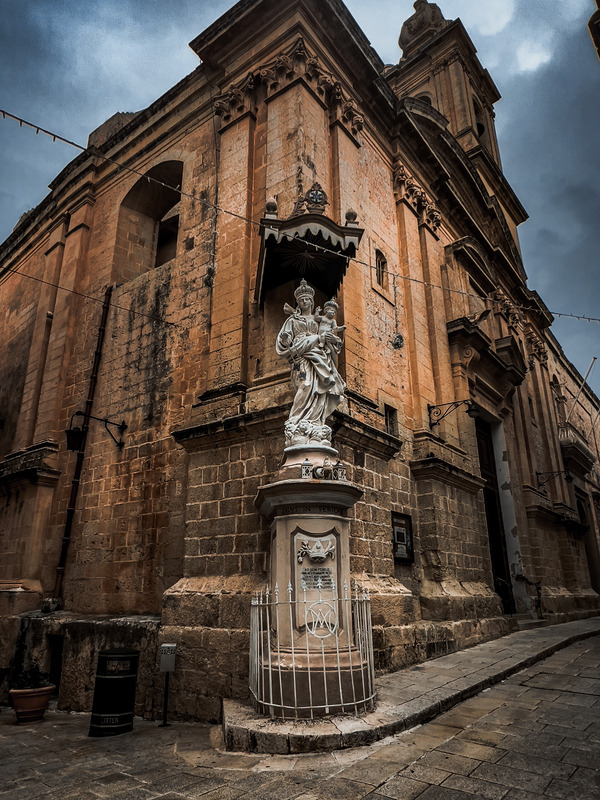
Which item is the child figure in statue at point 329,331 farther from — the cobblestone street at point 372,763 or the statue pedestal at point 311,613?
the cobblestone street at point 372,763

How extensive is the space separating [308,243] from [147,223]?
760 centimetres

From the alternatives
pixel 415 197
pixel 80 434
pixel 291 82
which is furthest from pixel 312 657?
pixel 415 197

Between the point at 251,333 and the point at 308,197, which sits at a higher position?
the point at 308,197

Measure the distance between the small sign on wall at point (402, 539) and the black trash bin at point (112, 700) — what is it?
4.12 m

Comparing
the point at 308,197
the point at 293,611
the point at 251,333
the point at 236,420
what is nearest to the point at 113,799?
the point at 293,611

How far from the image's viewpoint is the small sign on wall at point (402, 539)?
8.35 metres

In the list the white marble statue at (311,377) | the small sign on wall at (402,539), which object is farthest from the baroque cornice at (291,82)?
the small sign on wall at (402,539)

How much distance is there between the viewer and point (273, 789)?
3.48m

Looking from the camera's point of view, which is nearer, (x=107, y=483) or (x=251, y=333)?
(x=251, y=333)

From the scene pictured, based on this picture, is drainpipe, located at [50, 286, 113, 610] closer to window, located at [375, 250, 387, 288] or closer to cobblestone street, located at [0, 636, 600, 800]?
cobblestone street, located at [0, 636, 600, 800]

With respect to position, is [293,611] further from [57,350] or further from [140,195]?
[140,195]

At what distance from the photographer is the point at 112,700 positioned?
5.83 meters

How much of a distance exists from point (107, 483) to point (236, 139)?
21.8 ft

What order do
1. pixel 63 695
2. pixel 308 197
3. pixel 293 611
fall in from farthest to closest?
pixel 63 695
pixel 308 197
pixel 293 611
